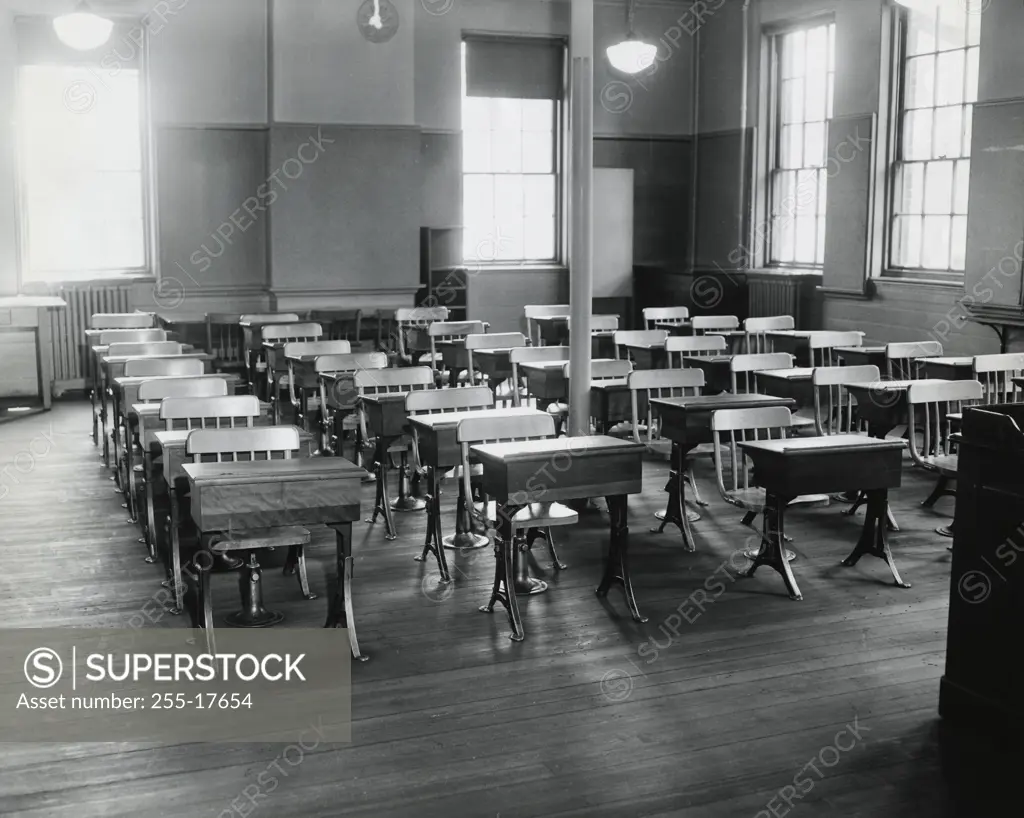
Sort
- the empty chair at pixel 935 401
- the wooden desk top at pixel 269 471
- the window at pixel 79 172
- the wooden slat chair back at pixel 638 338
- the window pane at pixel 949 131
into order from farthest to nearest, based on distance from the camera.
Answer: the window at pixel 79 172 → the window pane at pixel 949 131 → the wooden slat chair back at pixel 638 338 → the empty chair at pixel 935 401 → the wooden desk top at pixel 269 471

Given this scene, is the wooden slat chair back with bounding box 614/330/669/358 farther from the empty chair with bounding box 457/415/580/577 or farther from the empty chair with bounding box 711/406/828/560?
the empty chair with bounding box 457/415/580/577

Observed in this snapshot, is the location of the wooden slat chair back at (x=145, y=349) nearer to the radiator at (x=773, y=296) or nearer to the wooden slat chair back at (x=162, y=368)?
the wooden slat chair back at (x=162, y=368)

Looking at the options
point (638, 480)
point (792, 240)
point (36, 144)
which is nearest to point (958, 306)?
point (792, 240)

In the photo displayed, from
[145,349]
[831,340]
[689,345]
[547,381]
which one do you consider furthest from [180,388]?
[831,340]

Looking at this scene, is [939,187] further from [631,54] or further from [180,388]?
[180,388]

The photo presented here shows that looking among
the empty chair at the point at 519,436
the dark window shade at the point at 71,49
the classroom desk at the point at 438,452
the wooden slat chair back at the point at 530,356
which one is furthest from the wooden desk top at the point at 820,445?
the dark window shade at the point at 71,49

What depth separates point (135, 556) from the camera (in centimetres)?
607

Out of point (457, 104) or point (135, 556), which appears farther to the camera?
point (457, 104)

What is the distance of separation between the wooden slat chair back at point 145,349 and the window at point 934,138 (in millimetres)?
6701

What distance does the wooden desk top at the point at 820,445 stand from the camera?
5.36 metres

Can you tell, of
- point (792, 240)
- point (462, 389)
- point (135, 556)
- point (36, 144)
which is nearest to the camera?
point (135, 556)

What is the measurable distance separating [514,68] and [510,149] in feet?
3.07

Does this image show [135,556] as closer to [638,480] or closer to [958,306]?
[638,480]

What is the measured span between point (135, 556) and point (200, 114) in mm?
7527
